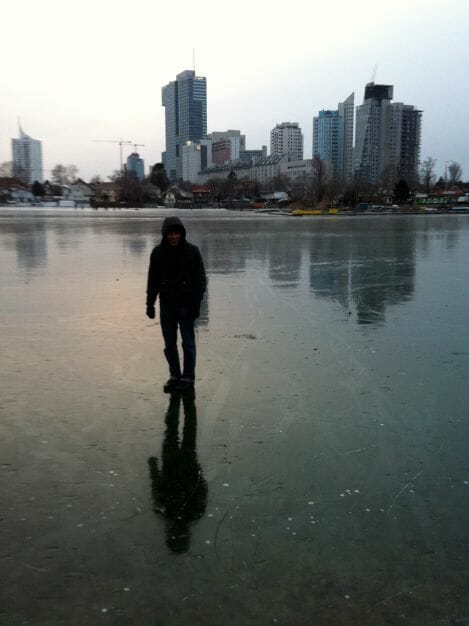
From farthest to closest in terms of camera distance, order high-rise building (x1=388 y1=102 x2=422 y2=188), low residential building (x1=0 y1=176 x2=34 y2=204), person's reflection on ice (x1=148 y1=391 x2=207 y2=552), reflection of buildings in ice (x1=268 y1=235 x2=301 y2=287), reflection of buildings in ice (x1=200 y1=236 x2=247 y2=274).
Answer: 1. high-rise building (x1=388 y1=102 x2=422 y2=188)
2. low residential building (x1=0 y1=176 x2=34 y2=204)
3. reflection of buildings in ice (x1=200 y1=236 x2=247 y2=274)
4. reflection of buildings in ice (x1=268 y1=235 x2=301 y2=287)
5. person's reflection on ice (x1=148 y1=391 x2=207 y2=552)

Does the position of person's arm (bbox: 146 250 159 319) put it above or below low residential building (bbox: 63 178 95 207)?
below

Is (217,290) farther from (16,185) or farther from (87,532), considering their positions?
(16,185)

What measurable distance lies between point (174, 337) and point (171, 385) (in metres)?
0.47

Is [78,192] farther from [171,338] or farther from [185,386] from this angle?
[185,386]

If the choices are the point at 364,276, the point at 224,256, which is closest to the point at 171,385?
the point at 364,276

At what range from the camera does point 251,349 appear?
6746mm

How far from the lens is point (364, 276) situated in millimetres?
12609

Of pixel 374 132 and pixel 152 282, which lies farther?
pixel 374 132

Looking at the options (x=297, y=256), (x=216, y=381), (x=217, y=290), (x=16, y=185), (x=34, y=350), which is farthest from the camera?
(x=16, y=185)

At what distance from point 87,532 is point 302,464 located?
1.49m

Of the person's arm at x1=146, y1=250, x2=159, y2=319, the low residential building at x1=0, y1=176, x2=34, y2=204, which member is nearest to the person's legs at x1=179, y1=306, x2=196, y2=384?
the person's arm at x1=146, y1=250, x2=159, y2=319

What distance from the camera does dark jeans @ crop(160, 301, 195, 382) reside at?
5477mm

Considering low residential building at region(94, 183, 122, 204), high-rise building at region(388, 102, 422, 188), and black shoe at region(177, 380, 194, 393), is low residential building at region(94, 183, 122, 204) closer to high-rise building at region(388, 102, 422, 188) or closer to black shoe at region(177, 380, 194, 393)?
high-rise building at region(388, 102, 422, 188)

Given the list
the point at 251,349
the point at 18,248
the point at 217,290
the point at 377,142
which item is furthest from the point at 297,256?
the point at 377,142
